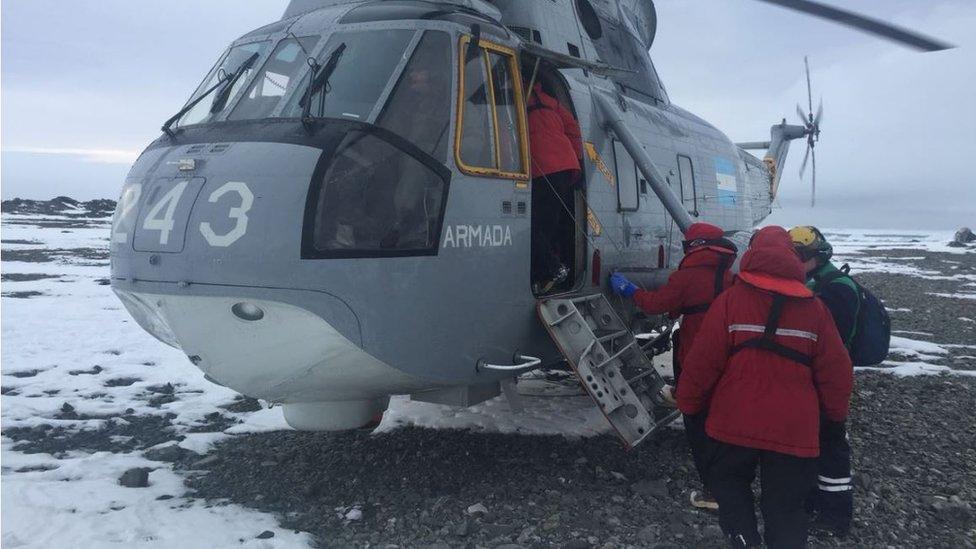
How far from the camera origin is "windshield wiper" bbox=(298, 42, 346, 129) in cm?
375

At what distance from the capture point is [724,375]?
11.5 feet

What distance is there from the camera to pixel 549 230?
5.30 meters

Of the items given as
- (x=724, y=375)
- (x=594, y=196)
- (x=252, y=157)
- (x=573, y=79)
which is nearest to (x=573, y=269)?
(x=594, y=196)

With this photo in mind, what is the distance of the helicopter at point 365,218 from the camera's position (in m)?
3.48

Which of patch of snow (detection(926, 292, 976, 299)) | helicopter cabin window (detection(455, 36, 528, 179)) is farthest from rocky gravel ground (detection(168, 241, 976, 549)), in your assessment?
patch of snow (detection(926, 292, 976, 299))

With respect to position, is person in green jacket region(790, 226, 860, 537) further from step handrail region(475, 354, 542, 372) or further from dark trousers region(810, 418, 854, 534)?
step handrail region(475, 354, 542, 372)

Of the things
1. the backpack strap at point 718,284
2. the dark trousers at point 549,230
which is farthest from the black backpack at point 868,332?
the dark trousers at point 549,230

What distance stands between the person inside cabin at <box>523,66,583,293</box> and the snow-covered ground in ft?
5.25

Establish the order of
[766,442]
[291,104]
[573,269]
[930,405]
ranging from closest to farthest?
[766,442] < [291,104] < [573,269] < [930,405]

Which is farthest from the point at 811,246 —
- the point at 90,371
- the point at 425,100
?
the point at 90,371

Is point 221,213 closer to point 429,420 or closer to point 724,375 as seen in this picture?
point 724,375

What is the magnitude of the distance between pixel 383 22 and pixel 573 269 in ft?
7.39

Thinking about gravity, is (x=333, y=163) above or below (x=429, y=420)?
above

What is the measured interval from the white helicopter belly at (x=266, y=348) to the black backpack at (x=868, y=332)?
2925 mm
